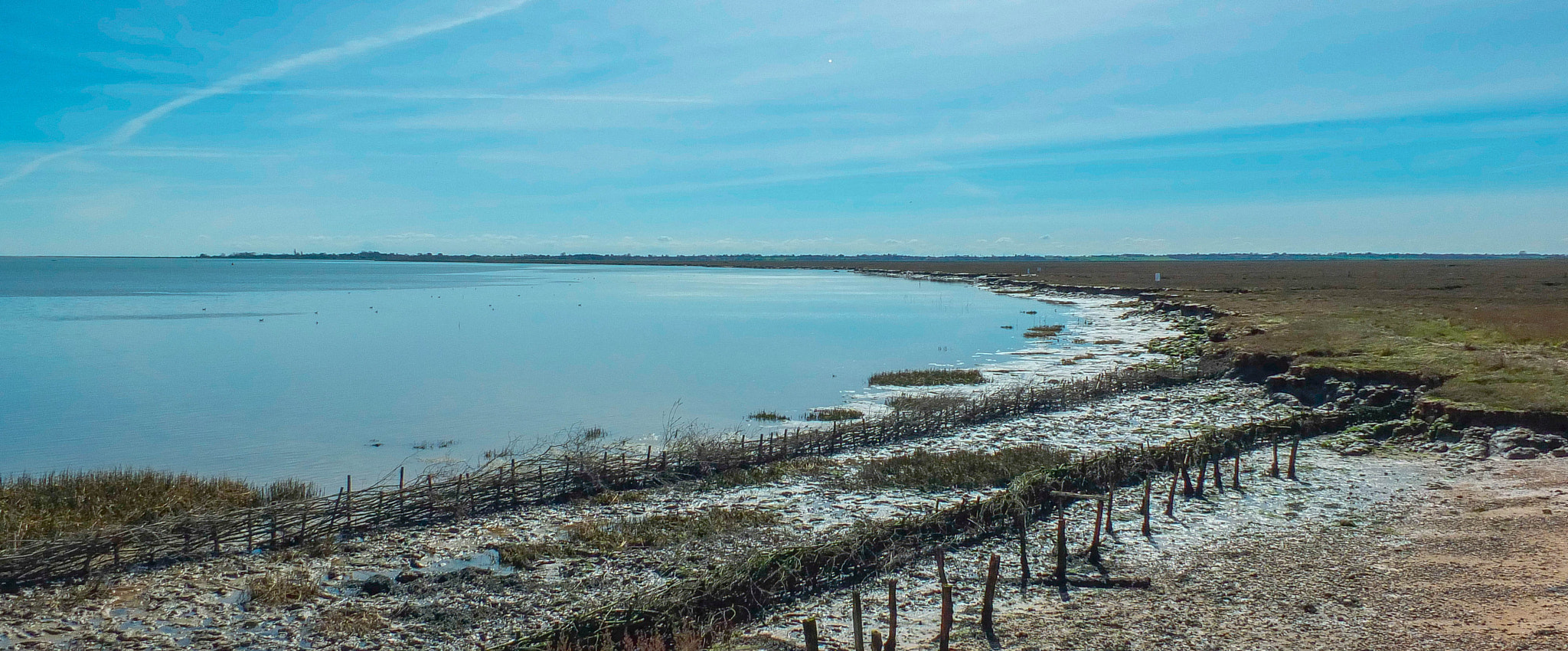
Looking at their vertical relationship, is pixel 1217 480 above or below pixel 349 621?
above

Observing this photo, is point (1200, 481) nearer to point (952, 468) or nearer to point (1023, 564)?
point (952, 468)

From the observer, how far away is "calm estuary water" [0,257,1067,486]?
879 inches

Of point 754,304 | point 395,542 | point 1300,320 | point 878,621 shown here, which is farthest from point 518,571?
point 754,304

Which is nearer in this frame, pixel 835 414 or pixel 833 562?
pixel 833 562

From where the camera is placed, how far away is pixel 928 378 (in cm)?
3291

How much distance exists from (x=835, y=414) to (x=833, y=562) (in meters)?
14.0

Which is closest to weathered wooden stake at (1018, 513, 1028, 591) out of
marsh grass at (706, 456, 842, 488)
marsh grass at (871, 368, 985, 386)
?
marsh grass at (706, 456, 842, 488)

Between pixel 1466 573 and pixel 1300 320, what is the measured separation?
33.7 meters

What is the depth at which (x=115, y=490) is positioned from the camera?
15477 mm

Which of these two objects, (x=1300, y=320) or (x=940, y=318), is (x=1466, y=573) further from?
(x=940, y=318)

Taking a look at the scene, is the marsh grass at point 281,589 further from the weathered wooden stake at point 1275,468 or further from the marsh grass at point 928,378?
the marsh grass at point 928,378

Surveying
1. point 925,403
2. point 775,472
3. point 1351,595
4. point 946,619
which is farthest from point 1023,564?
point 925,403

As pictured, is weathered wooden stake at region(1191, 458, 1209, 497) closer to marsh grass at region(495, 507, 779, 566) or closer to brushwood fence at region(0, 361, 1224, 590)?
brushwood fence at region(0, 361, 1224, 590)

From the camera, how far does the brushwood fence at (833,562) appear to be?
9.81m
